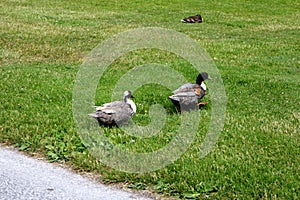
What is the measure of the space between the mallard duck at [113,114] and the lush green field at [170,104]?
0.54 feet

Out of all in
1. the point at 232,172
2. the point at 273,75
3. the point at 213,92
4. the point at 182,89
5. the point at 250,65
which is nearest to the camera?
the point at 232,172

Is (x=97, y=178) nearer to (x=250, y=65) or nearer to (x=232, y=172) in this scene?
(x=232, y=172)

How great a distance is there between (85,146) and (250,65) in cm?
722

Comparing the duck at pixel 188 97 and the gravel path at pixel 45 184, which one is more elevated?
the duck at pixel 188 97

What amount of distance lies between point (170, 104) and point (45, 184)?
370cm

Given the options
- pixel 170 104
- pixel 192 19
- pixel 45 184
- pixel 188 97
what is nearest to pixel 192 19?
Answer: pixel 192 19

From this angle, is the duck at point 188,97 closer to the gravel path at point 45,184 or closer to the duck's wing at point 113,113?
the duck's wing at point 113,113

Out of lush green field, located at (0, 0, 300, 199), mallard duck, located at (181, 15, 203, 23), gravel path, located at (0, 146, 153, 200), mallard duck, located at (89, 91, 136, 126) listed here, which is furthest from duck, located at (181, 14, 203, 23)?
gravel path, located at (0, 146, 153, 200)

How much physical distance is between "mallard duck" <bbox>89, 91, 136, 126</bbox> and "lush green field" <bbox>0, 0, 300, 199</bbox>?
0.16 m

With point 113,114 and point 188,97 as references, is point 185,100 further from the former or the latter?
point 113,114

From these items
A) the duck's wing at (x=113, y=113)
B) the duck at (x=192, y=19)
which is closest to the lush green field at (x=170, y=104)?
the duck's wing at (x=113, y=113)

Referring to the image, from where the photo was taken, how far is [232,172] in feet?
20.3

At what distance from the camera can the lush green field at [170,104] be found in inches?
243

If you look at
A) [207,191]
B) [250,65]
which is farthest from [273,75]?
[207,191]
